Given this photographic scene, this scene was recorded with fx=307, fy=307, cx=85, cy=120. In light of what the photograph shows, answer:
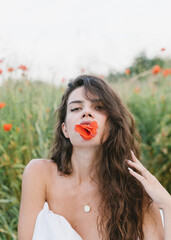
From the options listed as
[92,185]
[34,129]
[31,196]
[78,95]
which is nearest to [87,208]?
[92,185]

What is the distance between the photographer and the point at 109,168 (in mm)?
2250

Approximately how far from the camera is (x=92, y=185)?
225cm

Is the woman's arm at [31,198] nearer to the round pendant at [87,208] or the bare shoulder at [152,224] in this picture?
the round pendant at [87,208]

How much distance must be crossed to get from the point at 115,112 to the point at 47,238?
0.94 m

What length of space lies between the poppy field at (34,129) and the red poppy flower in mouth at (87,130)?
903mm

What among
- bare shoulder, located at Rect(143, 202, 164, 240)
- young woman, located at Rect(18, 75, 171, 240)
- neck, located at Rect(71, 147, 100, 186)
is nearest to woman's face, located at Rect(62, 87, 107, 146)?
young woman, located at Rect(18, 75, 171, 240)

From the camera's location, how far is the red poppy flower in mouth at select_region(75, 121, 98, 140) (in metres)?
1.87

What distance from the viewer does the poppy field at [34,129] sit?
9.47 ft

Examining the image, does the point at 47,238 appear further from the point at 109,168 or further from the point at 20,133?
the point at 20,133

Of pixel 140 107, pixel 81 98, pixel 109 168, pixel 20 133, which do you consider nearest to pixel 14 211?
pixel 20 133

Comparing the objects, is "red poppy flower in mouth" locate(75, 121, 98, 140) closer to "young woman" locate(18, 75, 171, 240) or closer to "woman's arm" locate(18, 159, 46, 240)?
"young woman" locate(18, 75, 171, 240)

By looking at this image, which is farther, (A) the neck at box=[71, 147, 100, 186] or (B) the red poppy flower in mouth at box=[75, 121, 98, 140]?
(A) the neck at box=[71, 147, 100, 186]

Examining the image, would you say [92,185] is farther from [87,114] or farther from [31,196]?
[87,114]

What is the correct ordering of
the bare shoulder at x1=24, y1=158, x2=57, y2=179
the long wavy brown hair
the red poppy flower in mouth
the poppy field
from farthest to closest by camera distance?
the poppy field → the bare shoulder at x1=24, y1=158, x2=57, y2=179 → the long wavy brown hair → the red poppy flower in mouth
